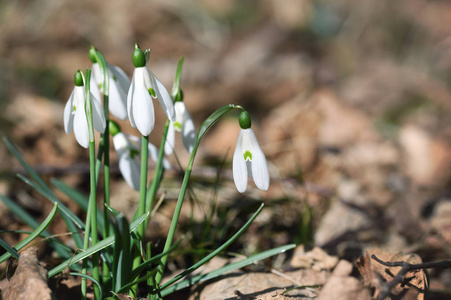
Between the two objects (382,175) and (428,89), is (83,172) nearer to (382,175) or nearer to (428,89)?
(382,175)

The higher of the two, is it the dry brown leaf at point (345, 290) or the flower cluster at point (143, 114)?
the flower cluster at point (143, 114)

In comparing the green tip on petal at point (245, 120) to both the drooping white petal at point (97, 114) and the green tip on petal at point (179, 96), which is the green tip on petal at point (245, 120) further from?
the drooping white petal at point (97, 114)

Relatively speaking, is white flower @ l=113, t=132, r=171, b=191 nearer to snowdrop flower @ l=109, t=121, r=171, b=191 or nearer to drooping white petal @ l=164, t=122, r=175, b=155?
snowdrop flower @ l=109, t=121, r=171, b=191

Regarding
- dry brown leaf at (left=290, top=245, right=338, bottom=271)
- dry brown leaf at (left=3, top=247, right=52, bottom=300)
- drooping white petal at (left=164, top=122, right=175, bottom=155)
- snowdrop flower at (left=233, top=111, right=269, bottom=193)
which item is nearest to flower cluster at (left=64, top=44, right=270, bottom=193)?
snowdrop flower at (left=233, top=111, right=269, bottom=193)

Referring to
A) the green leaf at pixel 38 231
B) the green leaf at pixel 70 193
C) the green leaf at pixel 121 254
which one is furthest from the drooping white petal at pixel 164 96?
the green leaf at pixel 70 193

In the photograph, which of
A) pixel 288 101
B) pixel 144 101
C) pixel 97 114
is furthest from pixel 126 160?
pixel 288 101

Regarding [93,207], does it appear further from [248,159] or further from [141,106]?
[248,159]


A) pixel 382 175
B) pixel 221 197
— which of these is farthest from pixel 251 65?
pixel 221 197
